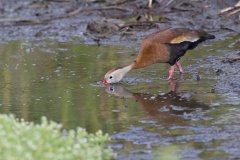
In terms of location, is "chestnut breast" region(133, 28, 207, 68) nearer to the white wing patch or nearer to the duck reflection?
the white wing patch

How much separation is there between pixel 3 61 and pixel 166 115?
4187mm

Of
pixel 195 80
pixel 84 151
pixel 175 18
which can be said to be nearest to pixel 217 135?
pixel 84 151

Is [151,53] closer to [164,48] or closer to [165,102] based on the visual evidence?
[164,48]

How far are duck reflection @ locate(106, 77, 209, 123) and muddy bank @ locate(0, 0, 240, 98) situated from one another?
3.14 meters

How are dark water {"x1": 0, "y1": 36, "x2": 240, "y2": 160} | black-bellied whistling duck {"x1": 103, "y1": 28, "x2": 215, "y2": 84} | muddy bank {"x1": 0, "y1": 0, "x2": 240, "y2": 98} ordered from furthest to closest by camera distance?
muddy bank {"x1": 0, "y1": 0, "x2": 240, "y2": 98}
black-bellied whistling duck {"x1": 103, "y1": 28, "x2": 215, "y2": 84}
dark water {"x1": 0, "y1": 36, "x2": 240, "y2": 160}

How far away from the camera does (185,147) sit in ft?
23.0

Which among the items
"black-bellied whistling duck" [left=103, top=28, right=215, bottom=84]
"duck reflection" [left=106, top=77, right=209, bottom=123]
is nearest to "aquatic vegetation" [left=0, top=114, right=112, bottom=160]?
"duck reflection" [left=106, top=77, right=209, bottom=123]

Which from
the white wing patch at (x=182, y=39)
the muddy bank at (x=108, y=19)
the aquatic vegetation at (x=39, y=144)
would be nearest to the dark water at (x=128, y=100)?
the white wing patch at (x=182, y=39)

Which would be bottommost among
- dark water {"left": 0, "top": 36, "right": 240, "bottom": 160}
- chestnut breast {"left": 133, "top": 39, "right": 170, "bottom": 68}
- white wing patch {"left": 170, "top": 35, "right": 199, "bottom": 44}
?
dark water {"left": 0, "top": 36, "right": 240, "bottom": 160}

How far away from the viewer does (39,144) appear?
217 inches

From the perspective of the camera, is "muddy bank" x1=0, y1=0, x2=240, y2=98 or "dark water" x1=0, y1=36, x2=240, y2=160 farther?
"muddy bank" x1=0, y1=0, x2=240, y2=98

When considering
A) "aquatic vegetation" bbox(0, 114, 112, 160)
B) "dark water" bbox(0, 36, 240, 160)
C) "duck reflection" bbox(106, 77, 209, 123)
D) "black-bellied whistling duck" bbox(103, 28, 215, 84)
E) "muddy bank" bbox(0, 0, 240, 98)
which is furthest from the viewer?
"muddy bank" bbox(0, 0, 240, 98)

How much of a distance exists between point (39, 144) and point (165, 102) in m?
3.53

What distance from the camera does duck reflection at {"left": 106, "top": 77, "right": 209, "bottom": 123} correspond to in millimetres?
8398
